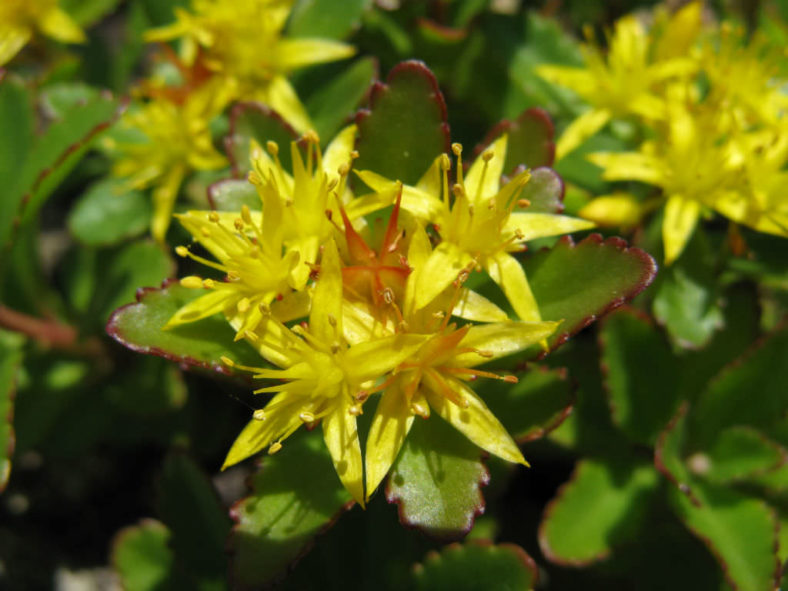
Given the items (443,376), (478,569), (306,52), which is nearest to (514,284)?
(443,376)

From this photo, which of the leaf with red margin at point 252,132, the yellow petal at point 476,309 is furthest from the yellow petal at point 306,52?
the yellow petal at point 476,309

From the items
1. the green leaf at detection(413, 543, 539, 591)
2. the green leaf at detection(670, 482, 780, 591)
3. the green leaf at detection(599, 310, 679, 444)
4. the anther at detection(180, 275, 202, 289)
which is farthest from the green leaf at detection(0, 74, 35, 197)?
the green leaf at detection(670, 482, 780, 591)

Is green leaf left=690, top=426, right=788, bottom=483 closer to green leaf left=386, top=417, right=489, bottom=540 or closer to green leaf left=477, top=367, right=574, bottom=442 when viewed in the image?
green leaf left=477, top=367, right=574, bottom=442

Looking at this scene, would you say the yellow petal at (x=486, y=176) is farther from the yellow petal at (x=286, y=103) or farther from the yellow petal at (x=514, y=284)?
the yellow petal at (x=286, y=103)

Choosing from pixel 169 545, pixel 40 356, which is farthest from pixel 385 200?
pixel 40 356

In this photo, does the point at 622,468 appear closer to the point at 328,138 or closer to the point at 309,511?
the point at 309,511
